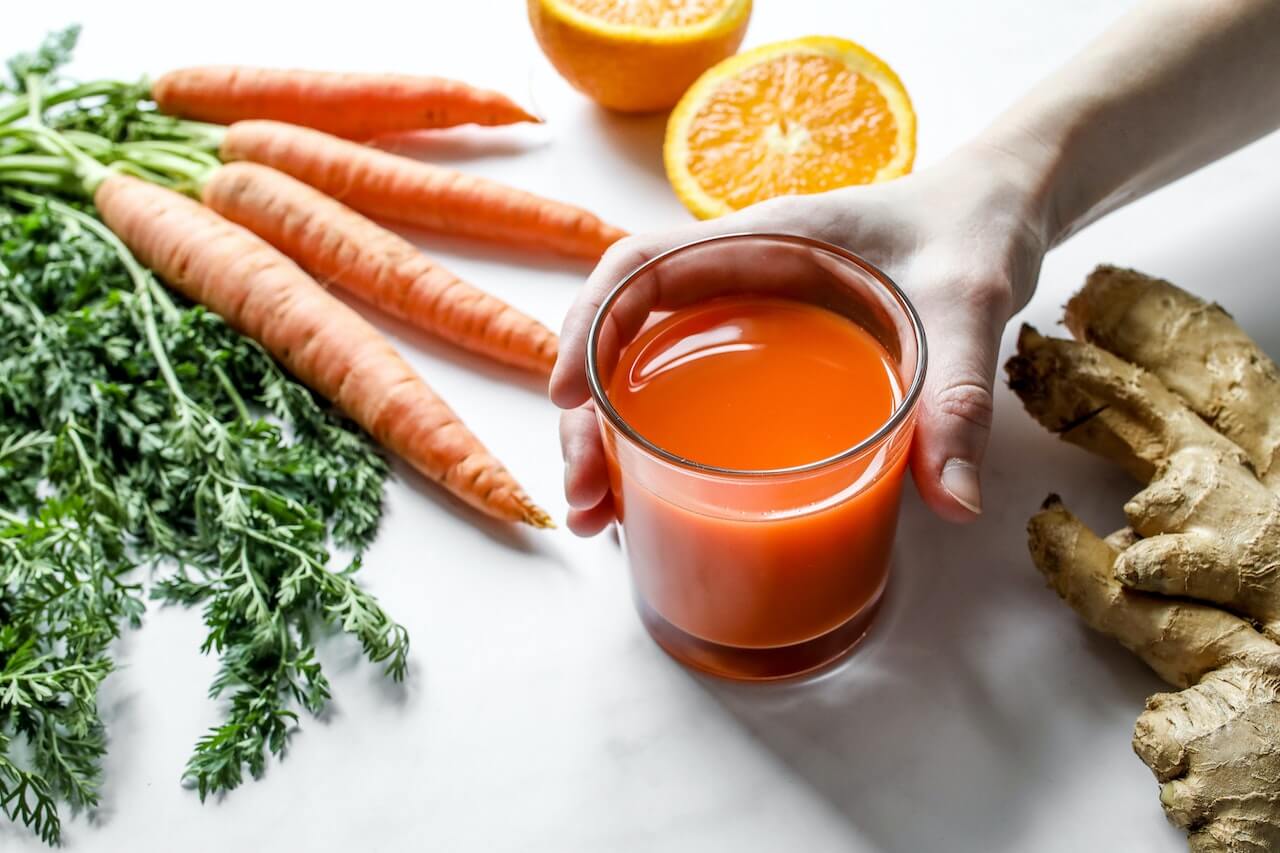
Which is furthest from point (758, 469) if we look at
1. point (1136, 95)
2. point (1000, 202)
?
point (1136, 95)

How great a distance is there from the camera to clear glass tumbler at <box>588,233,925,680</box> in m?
0.91

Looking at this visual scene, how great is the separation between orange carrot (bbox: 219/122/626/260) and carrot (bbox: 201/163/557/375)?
0.14 feet

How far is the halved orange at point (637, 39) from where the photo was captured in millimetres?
1539

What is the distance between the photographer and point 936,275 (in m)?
1.09

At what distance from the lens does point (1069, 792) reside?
1051 millimetres

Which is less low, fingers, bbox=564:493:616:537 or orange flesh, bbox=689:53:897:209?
orange flesh, bbox=689:53:897:209

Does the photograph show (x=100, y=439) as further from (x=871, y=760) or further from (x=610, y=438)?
(x=871, y=760)

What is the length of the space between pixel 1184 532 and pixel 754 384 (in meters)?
0.42

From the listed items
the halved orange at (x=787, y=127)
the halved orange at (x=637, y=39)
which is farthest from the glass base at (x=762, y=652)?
the halved orange at (x=637, y=39)

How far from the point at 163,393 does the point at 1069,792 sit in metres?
1.04

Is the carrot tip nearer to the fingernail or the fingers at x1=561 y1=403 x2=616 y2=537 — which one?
the fingers at x1=561 y1=403 x2=616 y2=537

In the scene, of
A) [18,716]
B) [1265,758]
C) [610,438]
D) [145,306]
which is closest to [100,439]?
[145,306]

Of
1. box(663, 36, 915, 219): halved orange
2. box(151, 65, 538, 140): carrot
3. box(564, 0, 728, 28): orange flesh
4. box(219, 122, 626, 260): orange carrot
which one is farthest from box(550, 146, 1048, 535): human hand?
box(151, 65, 538, 140): carrot

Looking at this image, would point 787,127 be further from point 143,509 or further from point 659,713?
point 143,509
